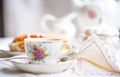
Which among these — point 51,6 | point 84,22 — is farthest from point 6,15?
point 84,22

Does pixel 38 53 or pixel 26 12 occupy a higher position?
pixel 26 12

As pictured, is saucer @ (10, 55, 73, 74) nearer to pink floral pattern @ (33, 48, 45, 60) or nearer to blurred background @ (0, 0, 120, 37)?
pink floral pattern @ (33, 48, 45, 60)

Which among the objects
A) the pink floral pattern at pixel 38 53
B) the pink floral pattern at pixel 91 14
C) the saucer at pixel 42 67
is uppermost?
the pink floral pattern at pixel 91 14

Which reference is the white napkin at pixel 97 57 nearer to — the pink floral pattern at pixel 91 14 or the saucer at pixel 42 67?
the saucer at pixel 42 67

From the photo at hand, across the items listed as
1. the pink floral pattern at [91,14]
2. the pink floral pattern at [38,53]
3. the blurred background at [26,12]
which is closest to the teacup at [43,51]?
the pink floral pattern at [38,53]

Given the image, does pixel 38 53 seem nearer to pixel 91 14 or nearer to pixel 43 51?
pixel 43 51

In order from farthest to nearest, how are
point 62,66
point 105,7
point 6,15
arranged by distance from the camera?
point 6,15
point 105,7
point 62,66

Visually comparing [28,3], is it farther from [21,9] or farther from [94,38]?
[94,38]

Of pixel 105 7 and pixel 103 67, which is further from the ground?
pixel 105 7

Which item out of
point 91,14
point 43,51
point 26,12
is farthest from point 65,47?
point 26,12

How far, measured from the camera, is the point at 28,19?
2.14 meters

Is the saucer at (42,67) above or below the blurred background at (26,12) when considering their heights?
below

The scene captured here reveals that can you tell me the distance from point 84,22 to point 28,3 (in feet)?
2.36

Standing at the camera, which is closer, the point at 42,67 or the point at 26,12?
the point at 42,67
